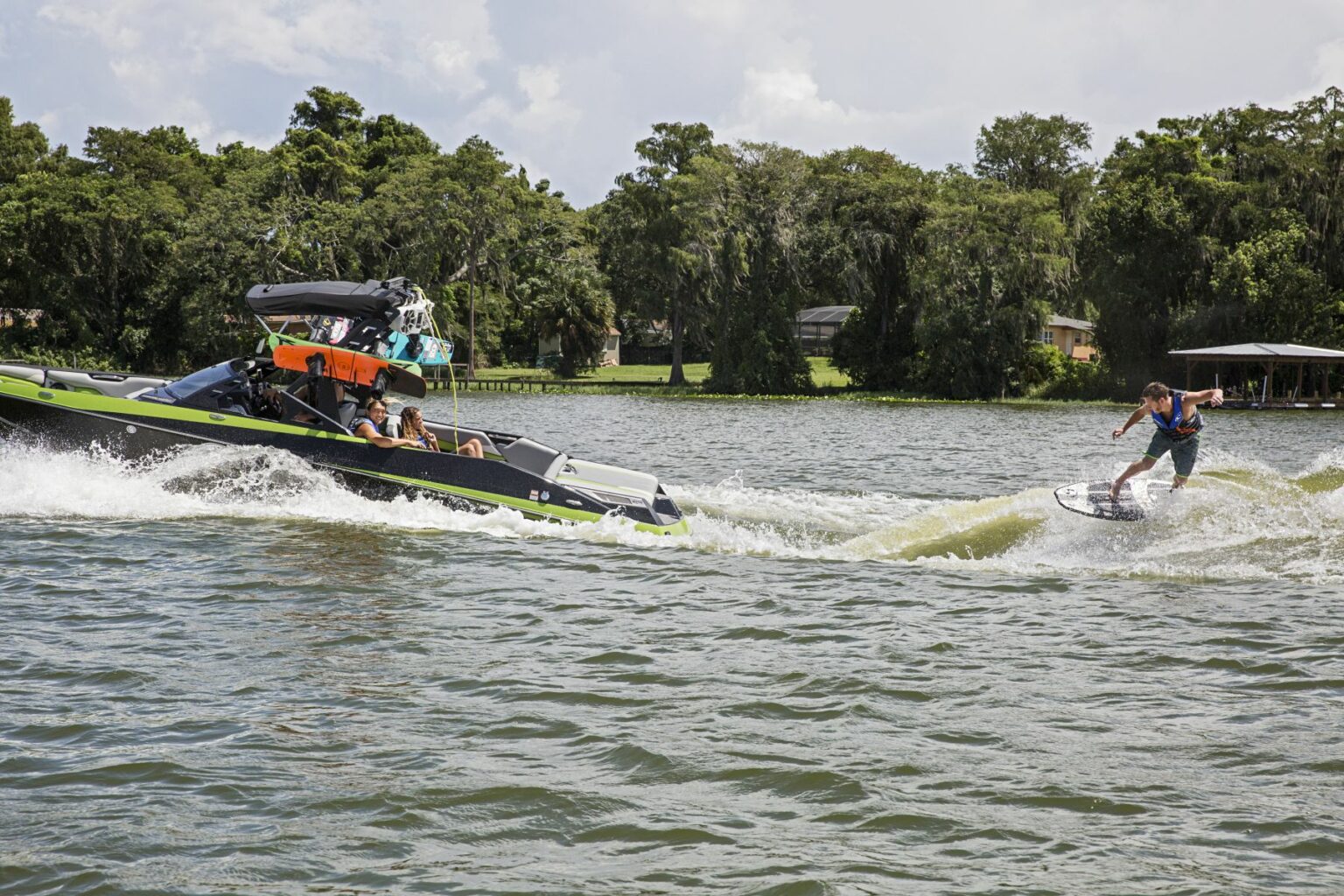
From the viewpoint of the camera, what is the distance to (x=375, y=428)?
1741cm

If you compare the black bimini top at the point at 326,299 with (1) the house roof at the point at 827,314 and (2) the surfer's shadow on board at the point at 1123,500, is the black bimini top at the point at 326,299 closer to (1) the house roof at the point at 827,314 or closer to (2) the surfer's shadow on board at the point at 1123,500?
(2) the surfer's shadow on board at the point at 1123,500

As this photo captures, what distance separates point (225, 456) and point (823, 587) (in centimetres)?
835

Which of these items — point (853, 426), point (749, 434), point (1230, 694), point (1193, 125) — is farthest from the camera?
point (1193, 125)

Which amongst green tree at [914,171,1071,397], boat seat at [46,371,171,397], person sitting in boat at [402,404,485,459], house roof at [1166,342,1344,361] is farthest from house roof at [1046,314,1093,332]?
boat seat at [46,371,171,397]

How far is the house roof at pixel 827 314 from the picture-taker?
110356 mm

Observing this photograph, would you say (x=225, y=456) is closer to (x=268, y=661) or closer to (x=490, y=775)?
(x=268, y=661)

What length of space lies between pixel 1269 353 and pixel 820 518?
47.9 metres

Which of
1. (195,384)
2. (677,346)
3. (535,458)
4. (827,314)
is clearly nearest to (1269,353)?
(677,346)

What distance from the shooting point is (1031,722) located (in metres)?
9.28

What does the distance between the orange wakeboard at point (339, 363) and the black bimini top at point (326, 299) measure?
2.02 feet

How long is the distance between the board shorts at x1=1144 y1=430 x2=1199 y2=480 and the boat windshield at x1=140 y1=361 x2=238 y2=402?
471 inches

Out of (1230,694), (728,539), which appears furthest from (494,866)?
(728,539)

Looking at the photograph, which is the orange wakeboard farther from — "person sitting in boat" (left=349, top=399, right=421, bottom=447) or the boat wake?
the boat wake

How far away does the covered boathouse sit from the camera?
60250mm
